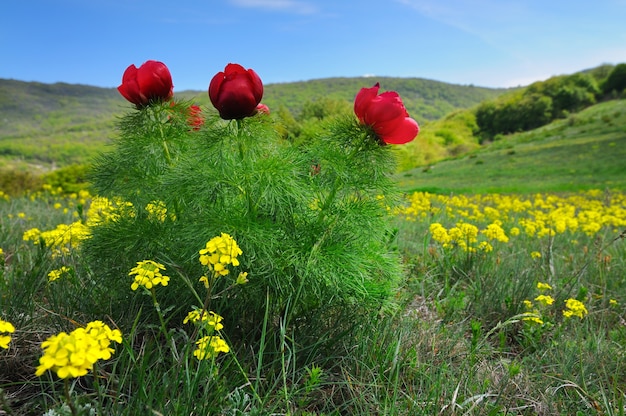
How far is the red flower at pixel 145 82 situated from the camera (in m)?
1.56

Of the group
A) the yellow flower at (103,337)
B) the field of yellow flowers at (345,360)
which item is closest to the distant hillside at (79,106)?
the field of yellow flowers at (345,360)

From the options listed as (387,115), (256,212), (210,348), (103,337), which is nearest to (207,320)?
(210,348)

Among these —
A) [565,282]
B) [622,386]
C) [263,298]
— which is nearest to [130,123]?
[263,298]

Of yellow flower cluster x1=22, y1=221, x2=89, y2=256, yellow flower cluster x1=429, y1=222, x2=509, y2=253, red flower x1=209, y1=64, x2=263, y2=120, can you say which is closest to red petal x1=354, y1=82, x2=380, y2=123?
red flower x1=209, y1=64, x2=263, y2=120

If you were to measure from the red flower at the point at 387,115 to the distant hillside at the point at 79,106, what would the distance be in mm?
77945

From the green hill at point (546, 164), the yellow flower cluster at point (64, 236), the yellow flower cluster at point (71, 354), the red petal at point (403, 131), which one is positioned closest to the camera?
the yellow flower cluster at point (71, 354)

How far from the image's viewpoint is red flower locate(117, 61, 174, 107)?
5.12 feet

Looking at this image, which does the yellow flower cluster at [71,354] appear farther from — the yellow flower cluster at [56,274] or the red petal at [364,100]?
the yellow flower cluster at [56,274]

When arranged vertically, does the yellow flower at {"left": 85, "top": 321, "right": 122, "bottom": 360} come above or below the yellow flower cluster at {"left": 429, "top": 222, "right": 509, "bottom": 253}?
above

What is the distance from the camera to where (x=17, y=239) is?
141 inches

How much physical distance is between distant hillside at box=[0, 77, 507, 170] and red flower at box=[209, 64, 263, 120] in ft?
256

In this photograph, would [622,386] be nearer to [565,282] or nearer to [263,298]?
[565,282]

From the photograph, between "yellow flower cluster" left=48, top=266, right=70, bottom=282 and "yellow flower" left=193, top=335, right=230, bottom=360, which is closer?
"yellow flower" left=193, top=335, right=230, bottom=360

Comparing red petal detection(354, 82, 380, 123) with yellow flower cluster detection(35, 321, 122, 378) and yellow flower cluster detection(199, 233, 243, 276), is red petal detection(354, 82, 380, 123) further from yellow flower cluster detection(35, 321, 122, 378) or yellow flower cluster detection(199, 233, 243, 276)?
yellow flower cluster detection(35, 321, 122, 378)
